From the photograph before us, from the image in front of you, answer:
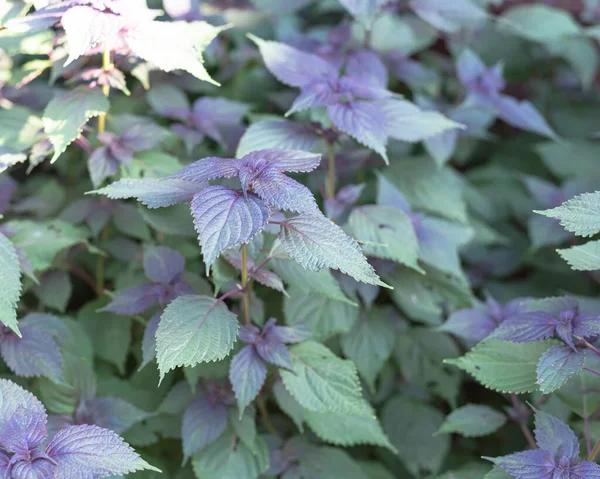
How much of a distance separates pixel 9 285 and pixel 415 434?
126 cm

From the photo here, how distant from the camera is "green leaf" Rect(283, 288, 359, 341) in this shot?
1545 mm

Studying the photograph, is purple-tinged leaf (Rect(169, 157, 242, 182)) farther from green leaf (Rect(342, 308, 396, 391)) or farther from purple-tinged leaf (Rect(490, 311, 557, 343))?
green leaf (Rect(342, 308, 396, 391))

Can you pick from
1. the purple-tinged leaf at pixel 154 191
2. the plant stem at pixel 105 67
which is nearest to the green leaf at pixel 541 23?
the plant stem at pixel 105 67

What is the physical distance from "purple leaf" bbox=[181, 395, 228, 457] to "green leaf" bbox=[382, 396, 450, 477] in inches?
27.6

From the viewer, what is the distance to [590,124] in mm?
2646

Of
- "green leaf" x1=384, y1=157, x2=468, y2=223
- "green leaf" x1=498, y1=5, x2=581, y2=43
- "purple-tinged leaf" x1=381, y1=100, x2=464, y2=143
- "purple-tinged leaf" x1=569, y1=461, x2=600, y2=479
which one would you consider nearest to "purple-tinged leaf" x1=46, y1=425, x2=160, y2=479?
"purple-tinged leaf" x1=569, y1=461, x2=600, y2=479

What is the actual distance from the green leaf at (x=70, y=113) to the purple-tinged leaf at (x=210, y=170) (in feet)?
1.17

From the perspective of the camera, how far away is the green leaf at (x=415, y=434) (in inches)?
71.6

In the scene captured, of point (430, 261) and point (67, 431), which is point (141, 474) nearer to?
point (67, 431)

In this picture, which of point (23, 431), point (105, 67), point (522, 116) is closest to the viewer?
point (23, 431)

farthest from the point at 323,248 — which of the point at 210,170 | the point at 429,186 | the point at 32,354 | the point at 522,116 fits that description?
the point at 522,116

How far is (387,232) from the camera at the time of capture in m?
1.49

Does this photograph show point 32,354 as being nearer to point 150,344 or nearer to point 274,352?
point 150,344

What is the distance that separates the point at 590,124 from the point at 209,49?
1724 mm
